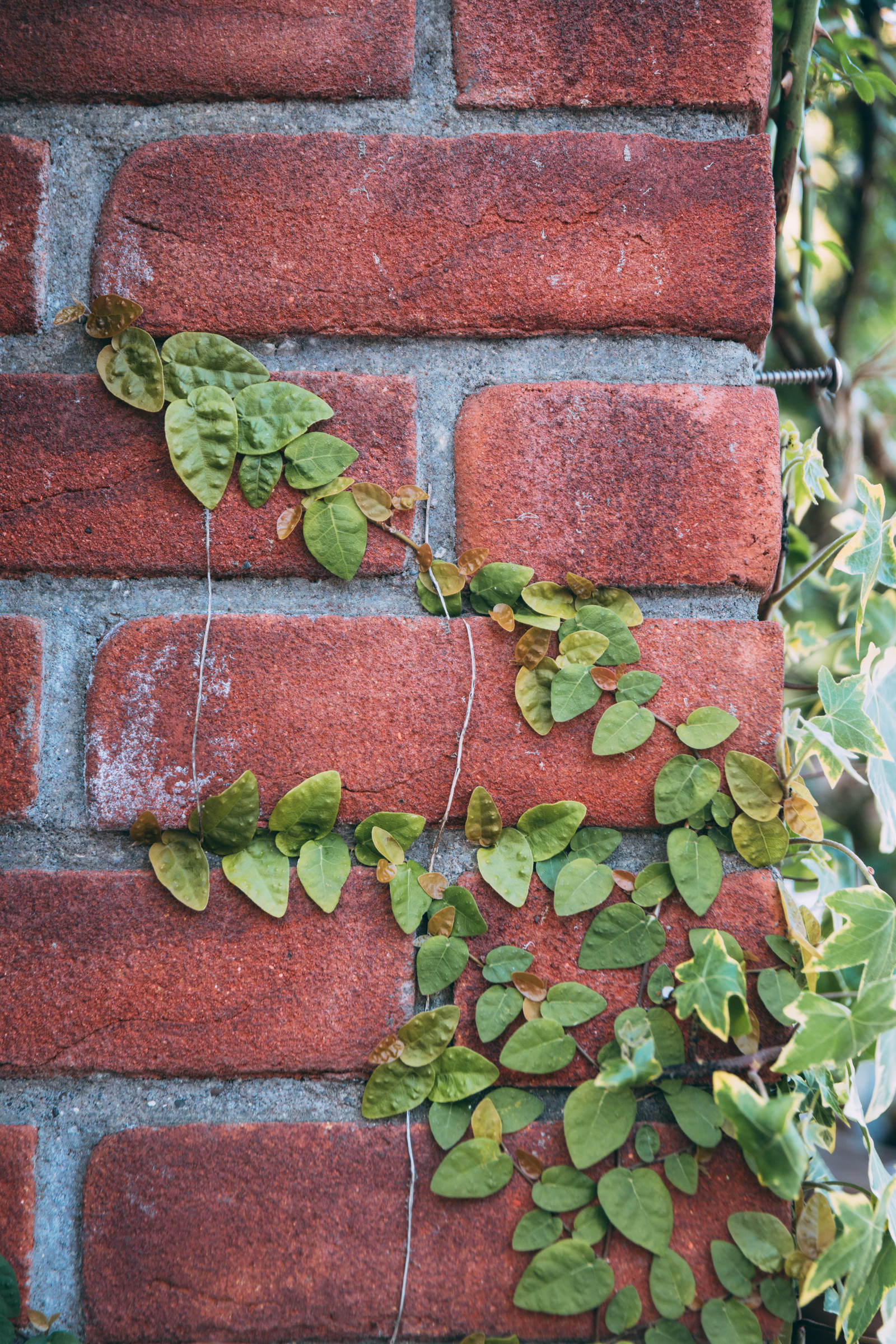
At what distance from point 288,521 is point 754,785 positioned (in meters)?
0.30

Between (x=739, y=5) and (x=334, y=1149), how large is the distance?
0.67m

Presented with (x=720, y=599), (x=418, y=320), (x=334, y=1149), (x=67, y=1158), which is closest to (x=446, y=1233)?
(x=334, y=1149)

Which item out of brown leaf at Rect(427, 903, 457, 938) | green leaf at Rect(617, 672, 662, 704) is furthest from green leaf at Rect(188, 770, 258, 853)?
green leaf at Rect(617, 672, 662, 704)

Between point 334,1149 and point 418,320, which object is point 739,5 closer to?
point 418,320

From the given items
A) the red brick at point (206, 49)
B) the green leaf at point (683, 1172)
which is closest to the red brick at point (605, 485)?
the red brick at point (206, 49)

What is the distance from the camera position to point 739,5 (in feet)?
1.54

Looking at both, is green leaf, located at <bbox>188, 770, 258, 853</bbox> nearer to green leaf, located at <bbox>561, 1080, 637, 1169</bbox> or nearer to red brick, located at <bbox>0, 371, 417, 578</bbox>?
→ red brick, located at <bbox>0, 371, 417, 578</bbox>

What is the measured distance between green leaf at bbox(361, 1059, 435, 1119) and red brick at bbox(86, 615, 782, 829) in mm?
134

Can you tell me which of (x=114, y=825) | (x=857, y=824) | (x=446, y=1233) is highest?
(x=114, y=825)

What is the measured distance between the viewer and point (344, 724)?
17.9 inches

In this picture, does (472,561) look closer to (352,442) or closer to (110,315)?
(352,442)

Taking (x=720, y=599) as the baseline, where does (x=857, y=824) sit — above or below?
below

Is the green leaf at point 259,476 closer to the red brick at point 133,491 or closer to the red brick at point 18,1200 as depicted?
the red brick at point 133,491

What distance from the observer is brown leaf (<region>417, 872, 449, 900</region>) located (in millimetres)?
447
